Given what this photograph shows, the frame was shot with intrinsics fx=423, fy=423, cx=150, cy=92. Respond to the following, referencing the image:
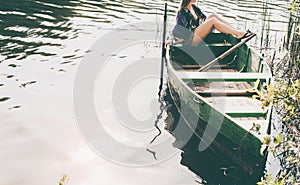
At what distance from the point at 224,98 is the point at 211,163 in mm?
1448

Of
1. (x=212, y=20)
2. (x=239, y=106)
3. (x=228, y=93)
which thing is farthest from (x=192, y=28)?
(x=239, y=106)

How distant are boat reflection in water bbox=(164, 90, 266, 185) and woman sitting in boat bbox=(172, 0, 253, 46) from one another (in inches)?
104

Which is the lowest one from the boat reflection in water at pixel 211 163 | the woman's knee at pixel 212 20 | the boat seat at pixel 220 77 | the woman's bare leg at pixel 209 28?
the boat reflection in water at pixel 211 163

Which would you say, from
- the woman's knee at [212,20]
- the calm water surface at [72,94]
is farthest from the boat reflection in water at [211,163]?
the woman's knee at [212,20]

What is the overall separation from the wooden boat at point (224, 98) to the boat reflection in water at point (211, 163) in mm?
94

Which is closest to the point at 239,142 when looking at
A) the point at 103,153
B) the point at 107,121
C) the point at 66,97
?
the point at 103,153

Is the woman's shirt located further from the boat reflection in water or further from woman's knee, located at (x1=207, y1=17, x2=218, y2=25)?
the boat reflection in water

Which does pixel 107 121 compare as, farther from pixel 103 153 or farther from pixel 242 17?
pixel 242 17

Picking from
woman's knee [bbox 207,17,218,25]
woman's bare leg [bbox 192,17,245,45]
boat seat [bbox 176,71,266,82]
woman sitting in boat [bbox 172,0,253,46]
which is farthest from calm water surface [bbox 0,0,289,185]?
woman's knee [bbox 207,17,218,25]

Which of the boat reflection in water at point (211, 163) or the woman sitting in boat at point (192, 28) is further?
the woman sitting in boat at point (192, 28)

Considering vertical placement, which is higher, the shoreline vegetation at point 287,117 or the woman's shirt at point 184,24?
the woman's shirt at point 184,24

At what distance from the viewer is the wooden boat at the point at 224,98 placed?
6.70m

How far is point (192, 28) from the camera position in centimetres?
1088

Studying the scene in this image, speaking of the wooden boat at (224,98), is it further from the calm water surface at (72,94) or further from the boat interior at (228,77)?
the calm water surface at (72,94)
